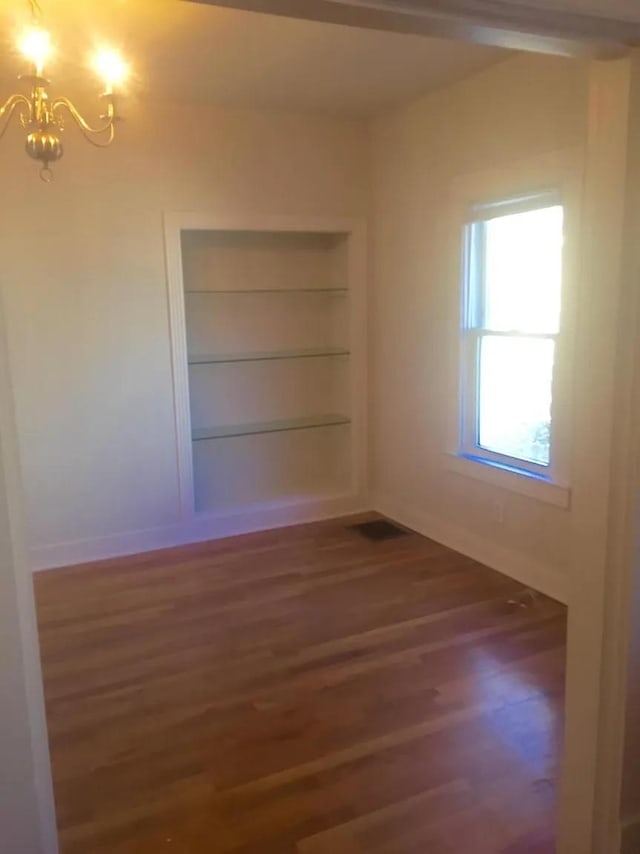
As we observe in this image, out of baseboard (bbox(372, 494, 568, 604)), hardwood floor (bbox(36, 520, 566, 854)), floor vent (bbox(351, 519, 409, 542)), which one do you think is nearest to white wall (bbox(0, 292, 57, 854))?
hardwood floor (bbox(36, 520, 566, 854))

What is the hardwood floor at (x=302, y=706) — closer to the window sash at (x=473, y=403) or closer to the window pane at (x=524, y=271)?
the window sash at (x=473, y=403)

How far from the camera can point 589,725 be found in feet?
5.90

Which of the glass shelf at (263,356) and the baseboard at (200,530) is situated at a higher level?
the glass shelf at (263,356)

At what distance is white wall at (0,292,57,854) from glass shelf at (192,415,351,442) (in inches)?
139

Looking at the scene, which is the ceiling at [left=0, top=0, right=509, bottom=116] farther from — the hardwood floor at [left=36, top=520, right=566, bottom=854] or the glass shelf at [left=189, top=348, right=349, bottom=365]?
→ the hardwood floor at [left=36, top=520, right=566, bottom=854]

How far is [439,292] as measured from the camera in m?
4.20

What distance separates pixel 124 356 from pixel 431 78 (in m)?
2.29

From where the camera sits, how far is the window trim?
3512 millimetres

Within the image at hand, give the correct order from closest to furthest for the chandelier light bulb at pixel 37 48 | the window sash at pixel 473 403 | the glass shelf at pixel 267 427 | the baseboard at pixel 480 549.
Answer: the chandelier light bulb at pixel 37 48 → the baseboard at pixel 480 549 → the window sash at pixel 473 403 → the glass shelf at pixel 267 427

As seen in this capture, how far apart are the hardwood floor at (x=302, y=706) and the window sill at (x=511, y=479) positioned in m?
0.50

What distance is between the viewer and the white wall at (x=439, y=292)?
345 cm

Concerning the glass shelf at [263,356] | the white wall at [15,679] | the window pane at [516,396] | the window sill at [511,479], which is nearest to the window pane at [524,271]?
the window pane at [516,396]

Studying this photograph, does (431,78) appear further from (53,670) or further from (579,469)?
(53,670)

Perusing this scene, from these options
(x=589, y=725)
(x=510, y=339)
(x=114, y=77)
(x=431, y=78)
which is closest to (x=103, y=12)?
(x=114, y=77)
